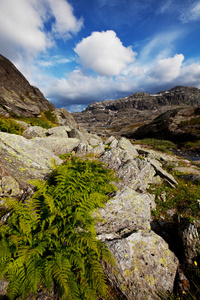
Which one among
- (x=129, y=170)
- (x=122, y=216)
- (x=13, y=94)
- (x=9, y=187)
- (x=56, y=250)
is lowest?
(x=122, y=216)

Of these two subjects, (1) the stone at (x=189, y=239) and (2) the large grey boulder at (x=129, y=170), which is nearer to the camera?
(1) the stone at (x=189, y=239)

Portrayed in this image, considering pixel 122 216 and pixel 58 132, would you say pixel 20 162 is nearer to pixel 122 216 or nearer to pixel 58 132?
pixel 122 216

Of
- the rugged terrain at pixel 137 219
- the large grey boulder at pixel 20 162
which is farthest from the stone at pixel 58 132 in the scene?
the large grey boulder at pixel 20 162

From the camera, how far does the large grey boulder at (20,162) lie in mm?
6084

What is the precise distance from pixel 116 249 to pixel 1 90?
3385cm

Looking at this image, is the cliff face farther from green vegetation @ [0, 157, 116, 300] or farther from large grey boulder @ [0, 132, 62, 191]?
green vegetation @ [0, 157, 116, 300]

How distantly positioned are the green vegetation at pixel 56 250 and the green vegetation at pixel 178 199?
445cm

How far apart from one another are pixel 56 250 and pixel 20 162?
4415 millimetres

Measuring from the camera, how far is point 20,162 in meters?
6.44

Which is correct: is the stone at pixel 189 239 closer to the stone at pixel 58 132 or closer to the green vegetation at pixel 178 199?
the green vegetation at pixel 178 199

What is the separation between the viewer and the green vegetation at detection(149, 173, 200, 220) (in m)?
6.94

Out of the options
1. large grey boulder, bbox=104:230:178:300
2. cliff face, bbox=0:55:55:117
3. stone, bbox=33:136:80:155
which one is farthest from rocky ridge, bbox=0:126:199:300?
cliff face, bbox=0:55:55:117

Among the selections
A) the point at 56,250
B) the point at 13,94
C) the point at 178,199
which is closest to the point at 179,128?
the point at 178,199

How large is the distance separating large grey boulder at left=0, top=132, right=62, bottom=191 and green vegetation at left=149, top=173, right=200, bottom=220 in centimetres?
648
